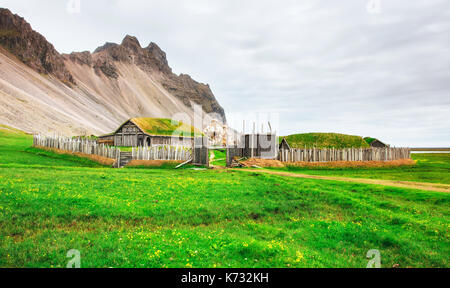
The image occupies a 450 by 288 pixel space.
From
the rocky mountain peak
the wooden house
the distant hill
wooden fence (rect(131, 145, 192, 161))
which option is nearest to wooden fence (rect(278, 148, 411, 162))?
the distant hill

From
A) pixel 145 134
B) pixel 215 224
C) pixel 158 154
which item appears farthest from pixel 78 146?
pixel 215 224

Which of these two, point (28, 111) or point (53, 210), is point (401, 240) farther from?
point (28, 111)

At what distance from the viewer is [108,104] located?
156 metres

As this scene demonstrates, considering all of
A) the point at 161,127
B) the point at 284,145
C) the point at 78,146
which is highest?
the point at 161,127

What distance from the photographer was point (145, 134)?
182 feet

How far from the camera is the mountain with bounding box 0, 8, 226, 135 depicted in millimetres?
94000

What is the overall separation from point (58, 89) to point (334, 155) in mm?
138491

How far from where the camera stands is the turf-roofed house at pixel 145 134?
56312 millimetres

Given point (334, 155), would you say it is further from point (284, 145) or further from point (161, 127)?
point (161, 127)

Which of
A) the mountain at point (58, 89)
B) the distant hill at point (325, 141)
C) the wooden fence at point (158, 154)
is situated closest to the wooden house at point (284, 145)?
the distant hill at point (325, 141)

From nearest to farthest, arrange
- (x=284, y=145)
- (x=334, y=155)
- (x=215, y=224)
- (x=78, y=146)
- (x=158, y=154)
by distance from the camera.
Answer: (x=215, y=224), (x=158, y=154), (x=334, y=155), (x=78, y=146), (x=284, y=145)

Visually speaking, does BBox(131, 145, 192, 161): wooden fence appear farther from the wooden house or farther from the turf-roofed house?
the turf-roofed house

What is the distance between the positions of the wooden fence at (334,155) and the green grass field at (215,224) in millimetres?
15451

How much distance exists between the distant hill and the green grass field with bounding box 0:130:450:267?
59.2ft
